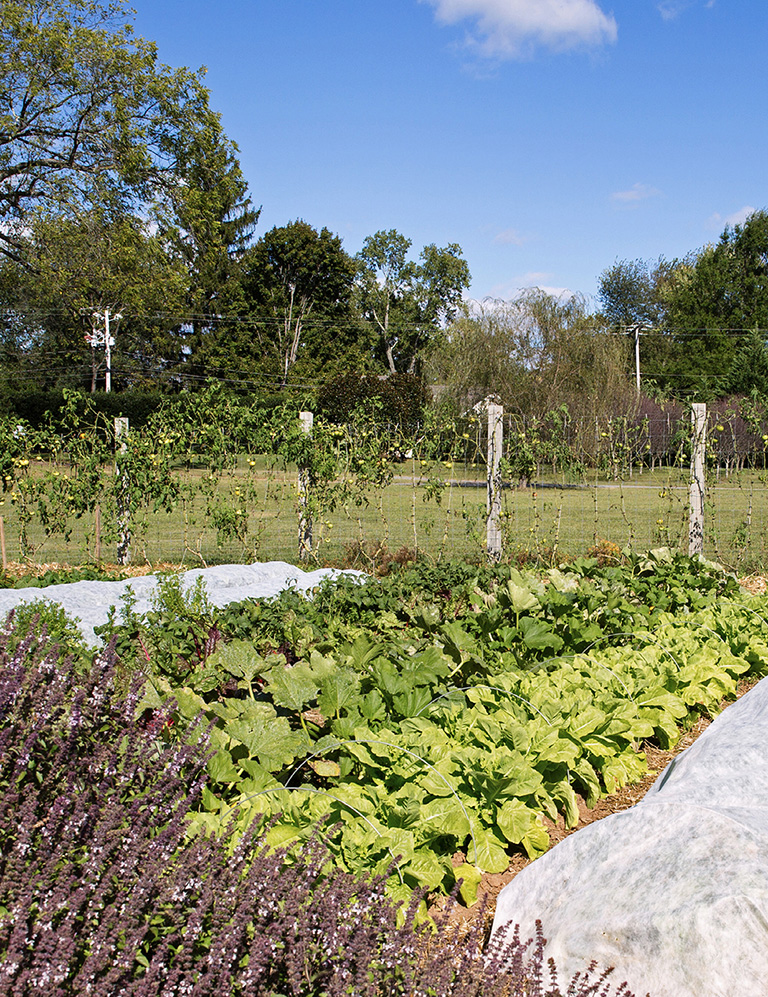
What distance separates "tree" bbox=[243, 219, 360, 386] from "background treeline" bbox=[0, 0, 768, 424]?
106mm

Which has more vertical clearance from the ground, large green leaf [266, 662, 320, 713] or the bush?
the bush

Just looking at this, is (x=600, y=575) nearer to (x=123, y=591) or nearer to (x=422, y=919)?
(x=123, y=591)

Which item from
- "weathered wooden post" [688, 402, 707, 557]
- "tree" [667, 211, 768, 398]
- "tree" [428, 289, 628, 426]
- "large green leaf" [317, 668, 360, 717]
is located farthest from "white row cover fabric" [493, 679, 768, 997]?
"tree" [667, 211, 768, 398]

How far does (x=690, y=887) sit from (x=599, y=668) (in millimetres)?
1946

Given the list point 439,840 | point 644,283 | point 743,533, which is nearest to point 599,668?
point 439,840

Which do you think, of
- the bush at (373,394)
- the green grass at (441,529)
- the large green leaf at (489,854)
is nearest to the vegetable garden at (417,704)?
the large green leaf at (489,854)

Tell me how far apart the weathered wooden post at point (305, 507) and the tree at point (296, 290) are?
3298 cm

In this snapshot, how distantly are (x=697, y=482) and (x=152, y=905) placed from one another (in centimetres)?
793

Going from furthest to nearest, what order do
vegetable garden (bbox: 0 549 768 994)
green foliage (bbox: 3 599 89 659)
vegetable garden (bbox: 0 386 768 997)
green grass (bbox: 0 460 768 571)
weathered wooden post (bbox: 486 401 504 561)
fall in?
green grass (bbox: 0 460 768 571)
weathered wooden post (bbox: 486 401 504 561)
green foliage (bbox: 3 599 89 659)
vegetable garden (bbox: 0 549 768 994)
vegetable garden (bbox: 0 386 768 997)

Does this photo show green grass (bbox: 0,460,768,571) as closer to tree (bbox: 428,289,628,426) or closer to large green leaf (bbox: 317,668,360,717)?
large green leaf (bbox: 317,668,360,717)

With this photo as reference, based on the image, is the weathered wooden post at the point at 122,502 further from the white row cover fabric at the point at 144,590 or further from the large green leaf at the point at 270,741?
the large green leaf at the point at 270,741

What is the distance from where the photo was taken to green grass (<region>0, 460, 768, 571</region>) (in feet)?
27.3

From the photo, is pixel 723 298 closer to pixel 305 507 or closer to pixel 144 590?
pixel 305 507

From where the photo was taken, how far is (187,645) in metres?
3.90
